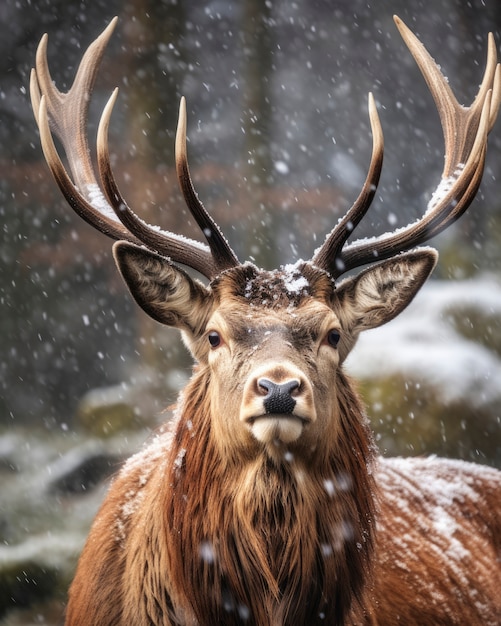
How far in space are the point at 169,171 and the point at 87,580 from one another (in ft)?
26.5

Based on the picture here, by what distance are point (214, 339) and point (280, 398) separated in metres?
0.61

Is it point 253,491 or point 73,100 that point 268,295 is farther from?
point 73,100

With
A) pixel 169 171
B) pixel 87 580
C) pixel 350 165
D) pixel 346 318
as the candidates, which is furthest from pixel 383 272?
pixel 350 165

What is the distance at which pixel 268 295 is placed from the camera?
10.9ft

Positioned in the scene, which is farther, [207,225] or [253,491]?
[207,225]

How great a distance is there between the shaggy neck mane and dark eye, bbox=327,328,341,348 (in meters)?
0.44

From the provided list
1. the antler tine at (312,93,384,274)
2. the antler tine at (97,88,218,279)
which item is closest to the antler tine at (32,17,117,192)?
the antler tine at (97,88,218,279)

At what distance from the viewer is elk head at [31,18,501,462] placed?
9.69 ft

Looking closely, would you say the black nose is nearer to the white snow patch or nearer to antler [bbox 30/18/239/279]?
antler [bbox 30/18/239/279]

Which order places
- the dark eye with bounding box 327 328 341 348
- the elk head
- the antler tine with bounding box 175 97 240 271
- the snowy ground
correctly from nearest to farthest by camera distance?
the elk head
the dark eye with bounding box 327 328 341 348
the antler tine with bounding box 175 97 240 271
the snowy ground

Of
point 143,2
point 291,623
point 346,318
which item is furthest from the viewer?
point 143,2

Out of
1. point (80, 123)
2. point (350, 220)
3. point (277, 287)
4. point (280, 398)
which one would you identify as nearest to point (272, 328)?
point (277, 287)

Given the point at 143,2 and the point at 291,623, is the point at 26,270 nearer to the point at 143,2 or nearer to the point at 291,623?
the point at 143,2

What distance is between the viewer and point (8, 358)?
39.0ft
